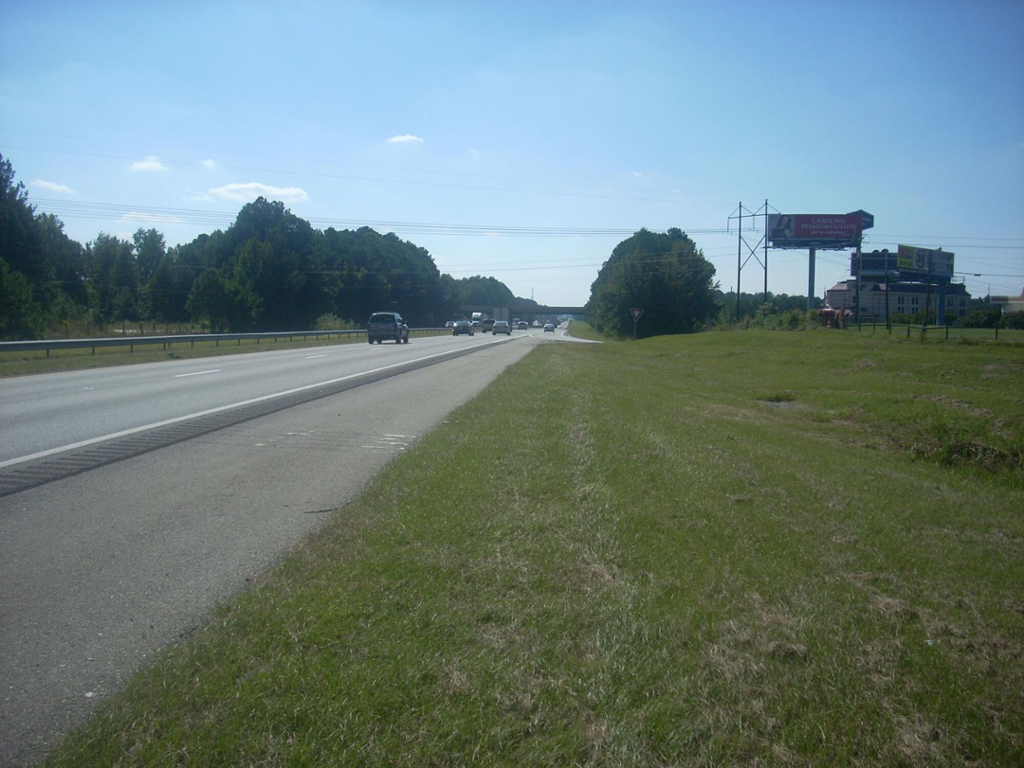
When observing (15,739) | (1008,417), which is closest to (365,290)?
(1008,417)

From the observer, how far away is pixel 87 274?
3479 inches

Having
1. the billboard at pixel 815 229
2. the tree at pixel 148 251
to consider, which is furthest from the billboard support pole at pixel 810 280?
the tree at pixel 148 251

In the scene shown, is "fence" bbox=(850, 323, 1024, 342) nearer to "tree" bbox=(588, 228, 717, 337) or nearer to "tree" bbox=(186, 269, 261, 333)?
"tree" bbox=(588, 228, 717, 337)

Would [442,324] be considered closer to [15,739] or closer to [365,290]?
[365,290]

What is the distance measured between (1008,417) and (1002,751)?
12.7 m

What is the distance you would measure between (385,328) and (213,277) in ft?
83.1

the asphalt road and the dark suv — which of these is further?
the dark suv

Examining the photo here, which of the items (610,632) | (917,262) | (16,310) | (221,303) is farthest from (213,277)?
(610,632)

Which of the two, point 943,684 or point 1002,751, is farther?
point 943,684

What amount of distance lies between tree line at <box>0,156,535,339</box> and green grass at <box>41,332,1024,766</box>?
155ft

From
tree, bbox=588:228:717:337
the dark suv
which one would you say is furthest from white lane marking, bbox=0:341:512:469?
tree, bbox=588:228:717:337

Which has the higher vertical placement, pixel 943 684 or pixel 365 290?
pixel 365 290

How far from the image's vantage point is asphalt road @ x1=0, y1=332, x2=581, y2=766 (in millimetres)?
3881

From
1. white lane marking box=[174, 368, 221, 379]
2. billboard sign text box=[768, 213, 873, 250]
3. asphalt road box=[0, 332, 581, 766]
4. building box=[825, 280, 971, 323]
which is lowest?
asphalt road box=[0, 332, 581, 766]
